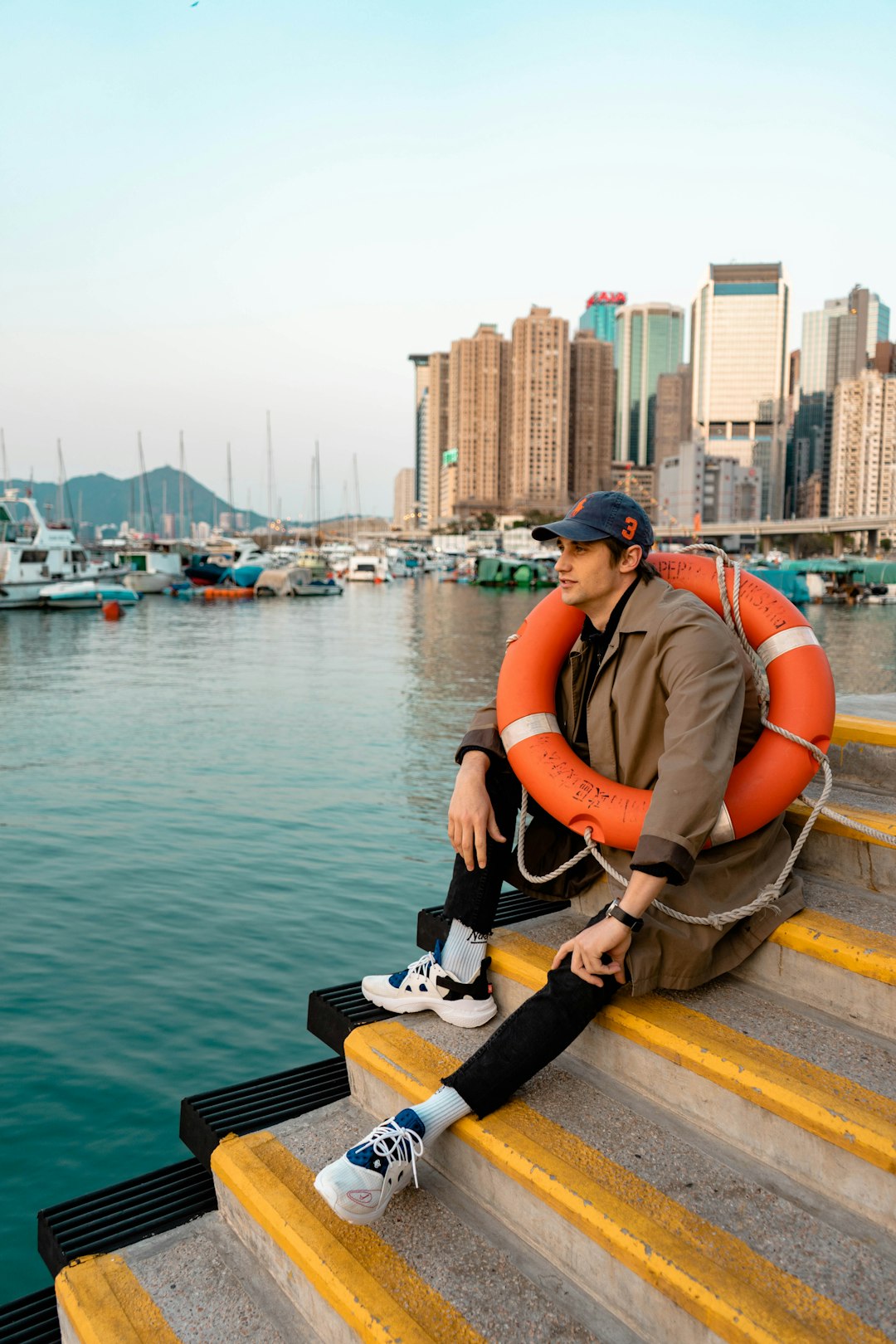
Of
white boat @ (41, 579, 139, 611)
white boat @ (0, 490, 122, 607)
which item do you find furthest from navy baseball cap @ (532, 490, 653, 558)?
white boat @ (0, 490, 122, 607)

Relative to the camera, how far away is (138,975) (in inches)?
181

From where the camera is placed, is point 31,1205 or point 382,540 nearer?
point 31,1205

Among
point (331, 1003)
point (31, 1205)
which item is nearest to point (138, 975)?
point (31, 1205)

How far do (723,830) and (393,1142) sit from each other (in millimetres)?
975

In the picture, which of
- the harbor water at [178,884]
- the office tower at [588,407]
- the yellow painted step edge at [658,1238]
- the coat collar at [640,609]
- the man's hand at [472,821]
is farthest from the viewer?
the office tower at [588,407]

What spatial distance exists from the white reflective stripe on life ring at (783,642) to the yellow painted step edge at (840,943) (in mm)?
659

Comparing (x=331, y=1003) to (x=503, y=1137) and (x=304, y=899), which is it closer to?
(x=503, y=1137)

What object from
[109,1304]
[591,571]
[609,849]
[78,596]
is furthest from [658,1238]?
[78,596]

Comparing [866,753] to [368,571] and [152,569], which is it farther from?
[368,571]

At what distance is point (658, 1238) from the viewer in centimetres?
156

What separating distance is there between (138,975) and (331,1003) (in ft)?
7.97

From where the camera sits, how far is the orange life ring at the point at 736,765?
2260mm

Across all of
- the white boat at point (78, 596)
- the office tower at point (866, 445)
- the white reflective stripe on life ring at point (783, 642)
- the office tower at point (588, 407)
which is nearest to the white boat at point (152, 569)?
the white boat at point (78, 596)

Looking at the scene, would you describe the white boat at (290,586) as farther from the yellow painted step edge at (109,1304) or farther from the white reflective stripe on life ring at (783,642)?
the yellow painted step edge at (109,1304)
